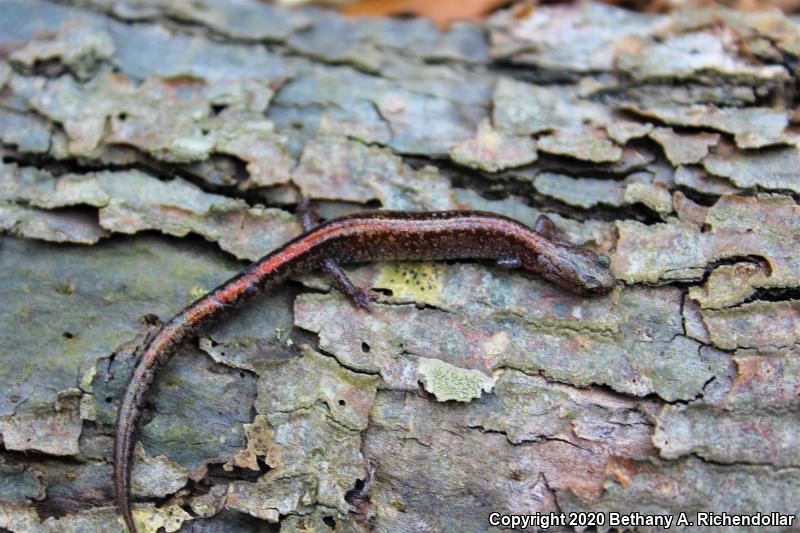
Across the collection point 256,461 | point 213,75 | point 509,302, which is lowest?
point 256,461

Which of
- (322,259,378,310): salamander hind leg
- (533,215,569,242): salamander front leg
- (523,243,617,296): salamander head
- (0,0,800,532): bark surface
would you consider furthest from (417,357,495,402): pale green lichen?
(533,215,569,242): salamander front leg

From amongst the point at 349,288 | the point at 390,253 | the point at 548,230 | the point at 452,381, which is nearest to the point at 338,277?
the point at 349,288

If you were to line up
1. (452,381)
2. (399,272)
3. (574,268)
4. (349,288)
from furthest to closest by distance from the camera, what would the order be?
(399,272) → (349,288) → (574,268) → (452,381)

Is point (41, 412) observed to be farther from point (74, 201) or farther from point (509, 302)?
point (509, 302)

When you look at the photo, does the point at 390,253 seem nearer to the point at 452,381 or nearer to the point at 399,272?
the point at 399,272

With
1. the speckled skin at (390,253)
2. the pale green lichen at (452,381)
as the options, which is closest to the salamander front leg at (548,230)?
the speckled skin at (390,253)

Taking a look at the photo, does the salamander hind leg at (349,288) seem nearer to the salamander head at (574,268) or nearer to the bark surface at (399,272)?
the bark surface at (399,272)

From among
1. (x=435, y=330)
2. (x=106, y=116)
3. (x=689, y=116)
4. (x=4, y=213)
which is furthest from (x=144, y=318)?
(x=689, y=116)
